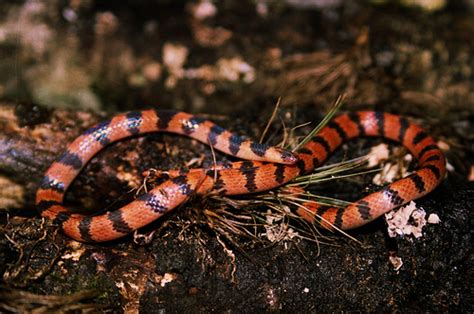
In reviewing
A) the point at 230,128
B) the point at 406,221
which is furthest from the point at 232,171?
the point at 406,221

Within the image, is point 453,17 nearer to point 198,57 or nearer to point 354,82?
point 354,82

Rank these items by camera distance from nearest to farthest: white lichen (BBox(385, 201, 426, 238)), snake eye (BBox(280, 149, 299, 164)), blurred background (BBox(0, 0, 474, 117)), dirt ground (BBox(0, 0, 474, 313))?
dirt ground (BBox(0, 0, 474, 313)), white lichen (BBox(385, 201, 426, 238)), snake eye (BBox(280, 149, 299, 164)), blurred background (BBox(0, 0, 474, 117))

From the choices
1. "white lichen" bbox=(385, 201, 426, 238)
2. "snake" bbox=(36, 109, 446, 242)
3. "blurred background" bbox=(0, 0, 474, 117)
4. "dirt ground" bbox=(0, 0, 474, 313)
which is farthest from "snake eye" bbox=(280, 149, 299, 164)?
"blurred background" bbox=(0, 0, 474, 117)

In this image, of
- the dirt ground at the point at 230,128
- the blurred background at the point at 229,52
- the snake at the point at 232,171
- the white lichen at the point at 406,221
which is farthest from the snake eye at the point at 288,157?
the blurred background at the point at 229,52

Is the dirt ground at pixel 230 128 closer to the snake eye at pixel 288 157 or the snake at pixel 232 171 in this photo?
the snake at pixel 232 171

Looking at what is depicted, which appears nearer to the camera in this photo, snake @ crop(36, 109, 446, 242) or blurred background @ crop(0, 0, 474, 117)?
Answer: snake @ crop(36, 109, 446, 242)

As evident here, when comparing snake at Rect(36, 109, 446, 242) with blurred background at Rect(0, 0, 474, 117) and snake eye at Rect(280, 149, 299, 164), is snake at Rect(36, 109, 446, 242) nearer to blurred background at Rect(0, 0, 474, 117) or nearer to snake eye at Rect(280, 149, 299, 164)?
snake eye at Rect(280, 149, 299, 164)

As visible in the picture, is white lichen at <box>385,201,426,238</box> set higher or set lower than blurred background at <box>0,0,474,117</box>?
lower

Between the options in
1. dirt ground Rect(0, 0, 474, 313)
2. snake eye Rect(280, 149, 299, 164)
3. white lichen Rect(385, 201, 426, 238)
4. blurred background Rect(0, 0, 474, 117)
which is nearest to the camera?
dirt ground Rect(0, 0, 474, 313)
